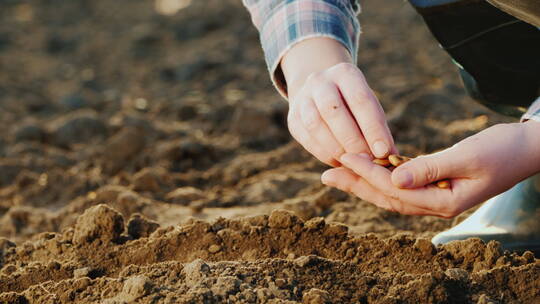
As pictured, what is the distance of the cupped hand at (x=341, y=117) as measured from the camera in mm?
1697

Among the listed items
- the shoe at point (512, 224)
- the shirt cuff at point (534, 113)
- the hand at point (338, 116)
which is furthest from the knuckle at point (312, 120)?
the shoe at point (512, 224)

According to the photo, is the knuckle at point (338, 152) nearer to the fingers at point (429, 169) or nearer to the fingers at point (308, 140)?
the fingers at point (308, 140)

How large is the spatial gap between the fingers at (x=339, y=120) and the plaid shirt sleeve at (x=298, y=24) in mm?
317

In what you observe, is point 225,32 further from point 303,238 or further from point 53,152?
point 303,238

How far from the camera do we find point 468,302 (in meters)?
1.69

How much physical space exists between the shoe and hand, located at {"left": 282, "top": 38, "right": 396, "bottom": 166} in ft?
1.94

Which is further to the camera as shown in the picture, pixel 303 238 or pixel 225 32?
pixel 225 32

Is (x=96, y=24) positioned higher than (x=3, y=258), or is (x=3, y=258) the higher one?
(x=96, y=24)

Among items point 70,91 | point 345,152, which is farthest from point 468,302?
point 70,91

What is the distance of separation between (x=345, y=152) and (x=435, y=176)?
23 cm

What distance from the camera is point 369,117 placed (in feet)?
5.56

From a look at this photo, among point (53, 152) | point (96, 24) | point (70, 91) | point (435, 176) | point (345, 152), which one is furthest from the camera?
point (96, 24)

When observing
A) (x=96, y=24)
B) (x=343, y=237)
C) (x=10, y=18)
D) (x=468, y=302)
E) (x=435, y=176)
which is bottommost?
(x=468, y=302)

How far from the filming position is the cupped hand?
5.57ft
